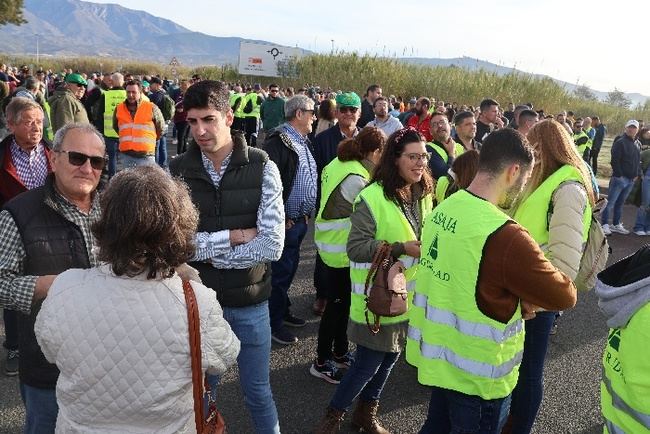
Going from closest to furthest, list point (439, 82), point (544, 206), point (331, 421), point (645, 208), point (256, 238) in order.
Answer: point (256, 238) → point (544, 206) → point (331, 421) → point (645, 208) → point (439, 82)

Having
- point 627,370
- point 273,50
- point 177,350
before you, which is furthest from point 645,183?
point 273,50

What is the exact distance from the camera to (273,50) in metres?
31.7

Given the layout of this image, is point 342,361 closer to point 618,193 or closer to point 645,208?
point 618,193

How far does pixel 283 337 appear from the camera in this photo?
4.67 meters

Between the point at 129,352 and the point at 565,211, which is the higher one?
the point at 565,211

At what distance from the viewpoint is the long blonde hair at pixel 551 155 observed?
2.96 meters

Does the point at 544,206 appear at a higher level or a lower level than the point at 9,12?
lower

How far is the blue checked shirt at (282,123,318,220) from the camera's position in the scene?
464cm

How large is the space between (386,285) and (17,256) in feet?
5.96

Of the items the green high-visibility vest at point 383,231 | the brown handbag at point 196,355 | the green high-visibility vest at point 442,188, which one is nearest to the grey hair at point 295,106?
the green high-visibility vest at point 442,188

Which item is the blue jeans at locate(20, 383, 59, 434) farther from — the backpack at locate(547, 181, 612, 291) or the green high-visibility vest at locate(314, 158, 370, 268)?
the backpack at locate(547, 181, 612, 291)

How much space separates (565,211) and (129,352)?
2282 mm

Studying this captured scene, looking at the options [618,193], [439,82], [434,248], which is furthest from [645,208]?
[439,82]

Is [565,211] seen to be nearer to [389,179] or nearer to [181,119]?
[389,179]
